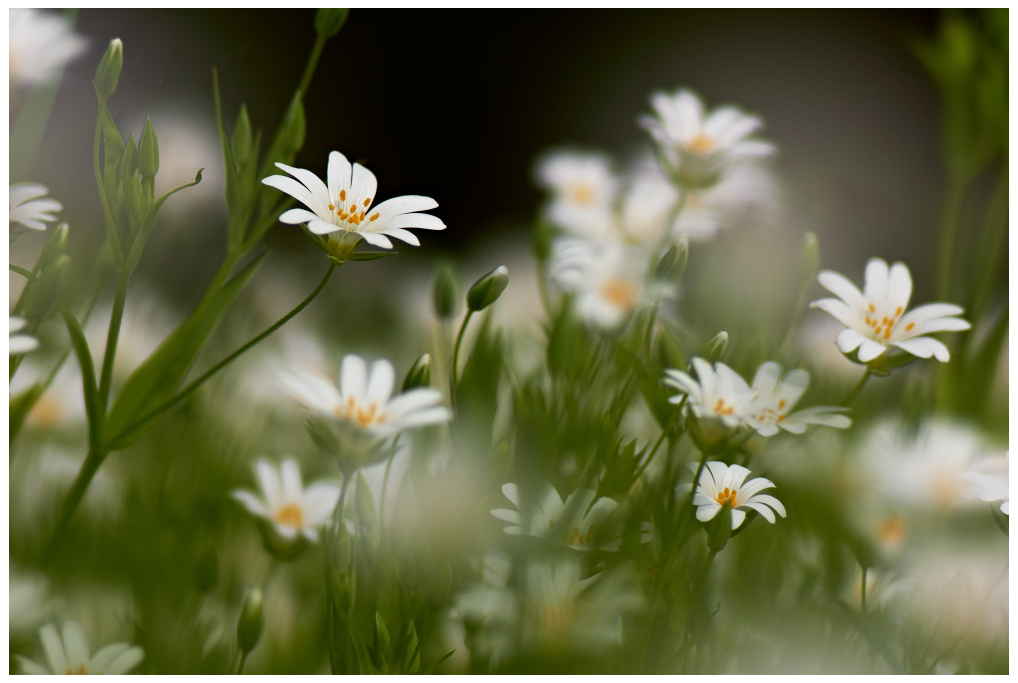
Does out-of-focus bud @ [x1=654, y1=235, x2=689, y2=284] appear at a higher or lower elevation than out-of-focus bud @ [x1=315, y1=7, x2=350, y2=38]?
lower

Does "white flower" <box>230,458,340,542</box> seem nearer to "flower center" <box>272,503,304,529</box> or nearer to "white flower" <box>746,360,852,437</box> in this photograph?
"flower center" <box>272,503,304,529</box>

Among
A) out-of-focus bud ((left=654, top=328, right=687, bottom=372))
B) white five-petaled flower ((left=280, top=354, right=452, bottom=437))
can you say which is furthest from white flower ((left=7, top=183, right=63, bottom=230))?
out-of-focus bud ((left=654, top=328, right=687, bottom=372))

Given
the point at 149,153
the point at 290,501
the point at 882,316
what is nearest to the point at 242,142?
the point at 149,153

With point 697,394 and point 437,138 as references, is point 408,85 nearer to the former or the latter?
point 437,138

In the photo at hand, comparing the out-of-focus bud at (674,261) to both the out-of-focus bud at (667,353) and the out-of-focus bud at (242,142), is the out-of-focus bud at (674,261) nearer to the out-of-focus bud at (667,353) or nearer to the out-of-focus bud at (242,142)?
the out-of-focus bud at (667,353)

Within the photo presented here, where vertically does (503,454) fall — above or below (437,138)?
below

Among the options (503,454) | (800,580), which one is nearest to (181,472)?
(503,454)

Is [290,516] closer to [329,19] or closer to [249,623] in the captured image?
[249,623]
